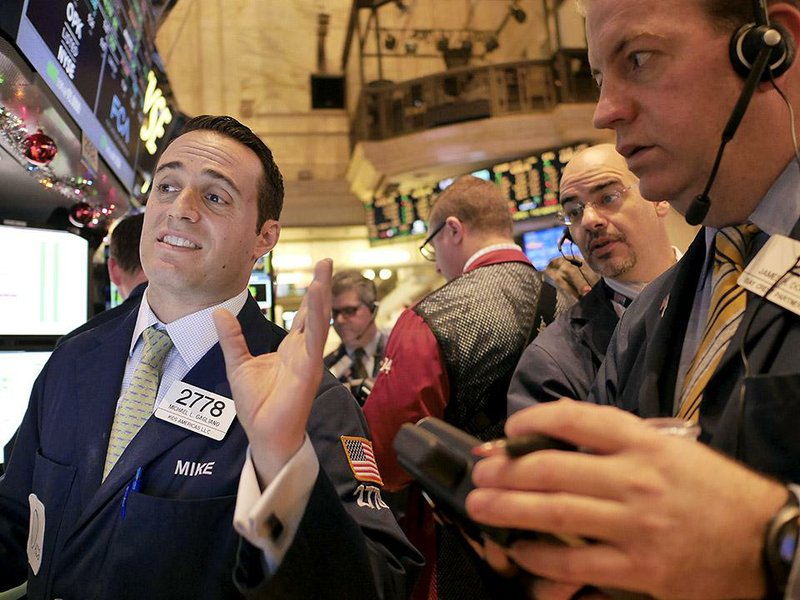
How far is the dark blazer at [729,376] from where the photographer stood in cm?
67

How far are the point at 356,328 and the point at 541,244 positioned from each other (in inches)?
153

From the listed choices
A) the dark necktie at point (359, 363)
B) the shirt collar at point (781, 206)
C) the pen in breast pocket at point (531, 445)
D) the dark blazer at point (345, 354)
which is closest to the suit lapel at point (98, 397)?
the pen in breast pocket at point (531, 445)

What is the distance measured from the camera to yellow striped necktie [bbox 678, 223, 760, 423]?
84cm

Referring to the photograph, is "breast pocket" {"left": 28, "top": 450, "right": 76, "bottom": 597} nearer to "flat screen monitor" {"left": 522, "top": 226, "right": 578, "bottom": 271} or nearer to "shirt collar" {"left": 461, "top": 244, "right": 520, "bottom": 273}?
"shirt collar" {"left": 461, "top": 244, "right": 520, "bottom": 273}

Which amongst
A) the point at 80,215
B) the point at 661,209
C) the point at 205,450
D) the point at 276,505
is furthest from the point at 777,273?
the point at 80,215

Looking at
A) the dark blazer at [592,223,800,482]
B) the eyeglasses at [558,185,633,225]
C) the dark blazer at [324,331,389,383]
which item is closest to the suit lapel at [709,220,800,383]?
the dark blazer at [592,223,800,482]

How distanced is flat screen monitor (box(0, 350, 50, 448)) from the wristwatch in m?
2.59

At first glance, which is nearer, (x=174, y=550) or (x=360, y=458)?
(x=174, y=550)

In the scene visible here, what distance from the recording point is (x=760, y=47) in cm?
83

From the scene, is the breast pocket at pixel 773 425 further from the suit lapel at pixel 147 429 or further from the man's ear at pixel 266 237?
the man's ear at pixel 266 237

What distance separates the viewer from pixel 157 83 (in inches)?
152

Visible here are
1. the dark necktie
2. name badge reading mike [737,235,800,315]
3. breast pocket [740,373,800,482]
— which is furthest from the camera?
the dark necktie

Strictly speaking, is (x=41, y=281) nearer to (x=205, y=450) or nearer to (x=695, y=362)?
(x=205, y=450)

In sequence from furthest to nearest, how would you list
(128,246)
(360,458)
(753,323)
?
(128,246) → (360,458) → (753,323)
